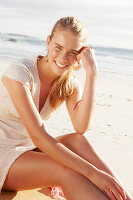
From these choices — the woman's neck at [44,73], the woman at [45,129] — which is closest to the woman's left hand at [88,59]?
the woman at [45,129]

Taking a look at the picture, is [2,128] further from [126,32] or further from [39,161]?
[126,32]

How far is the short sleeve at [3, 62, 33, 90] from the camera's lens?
2.59 m

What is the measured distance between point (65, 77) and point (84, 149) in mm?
649

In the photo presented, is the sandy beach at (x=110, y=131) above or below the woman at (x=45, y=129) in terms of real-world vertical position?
below

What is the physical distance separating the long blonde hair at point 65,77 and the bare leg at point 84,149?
0.35 meters

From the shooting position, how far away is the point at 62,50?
2666mm

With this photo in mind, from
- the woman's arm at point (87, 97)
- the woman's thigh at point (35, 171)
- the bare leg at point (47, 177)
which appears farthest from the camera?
the woman's arm at point (87, 97)

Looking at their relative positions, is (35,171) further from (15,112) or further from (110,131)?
(110,131)

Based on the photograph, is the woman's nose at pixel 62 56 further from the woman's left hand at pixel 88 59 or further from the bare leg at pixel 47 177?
the bare leg at pixel 47 177

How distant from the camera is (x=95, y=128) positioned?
5.21m

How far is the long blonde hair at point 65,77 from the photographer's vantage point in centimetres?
265

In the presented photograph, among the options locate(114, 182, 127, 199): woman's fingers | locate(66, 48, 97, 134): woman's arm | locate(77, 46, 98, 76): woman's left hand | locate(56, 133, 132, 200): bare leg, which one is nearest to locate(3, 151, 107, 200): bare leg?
locate(114, 182, 127, 199): woman's fingers

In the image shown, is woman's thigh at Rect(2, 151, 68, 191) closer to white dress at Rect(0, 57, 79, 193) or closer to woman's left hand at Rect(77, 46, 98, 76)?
white dress at Rect(0, 57, 79, 193)

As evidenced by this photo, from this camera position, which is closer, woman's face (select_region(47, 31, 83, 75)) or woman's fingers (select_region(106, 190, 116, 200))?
woman's fingers (select_region(106, 190, 116, 200))
